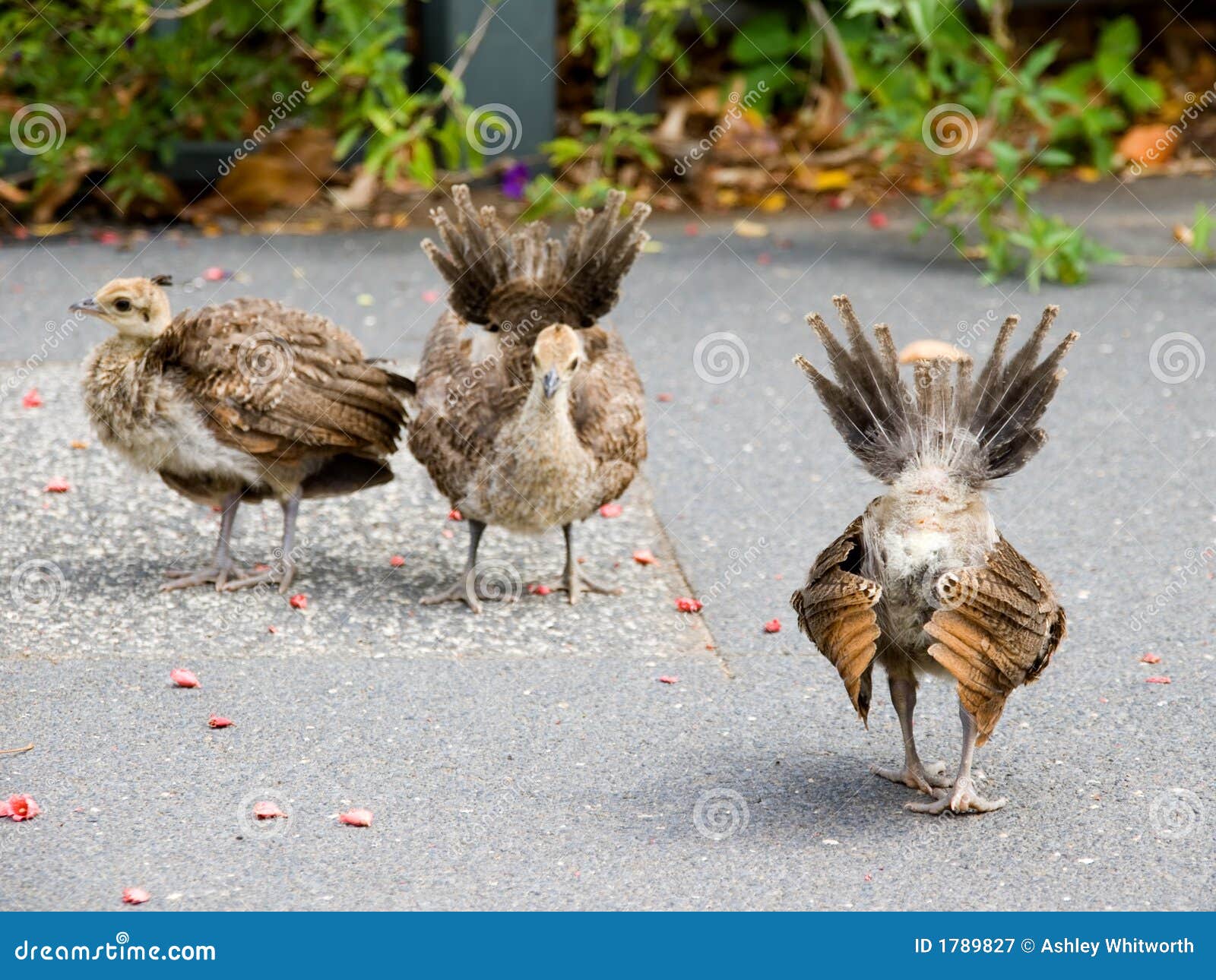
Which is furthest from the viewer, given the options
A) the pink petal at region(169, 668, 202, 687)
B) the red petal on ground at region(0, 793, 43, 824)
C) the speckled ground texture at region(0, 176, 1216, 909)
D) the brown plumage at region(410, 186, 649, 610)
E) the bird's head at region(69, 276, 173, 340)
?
the bird's head at region(69, 276, 173, 340)

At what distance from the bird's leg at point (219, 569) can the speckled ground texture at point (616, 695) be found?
6 cm

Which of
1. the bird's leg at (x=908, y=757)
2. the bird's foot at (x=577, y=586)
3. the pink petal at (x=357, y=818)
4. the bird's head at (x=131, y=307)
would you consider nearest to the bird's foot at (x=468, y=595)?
the bird's foot at (x=577, y=586)

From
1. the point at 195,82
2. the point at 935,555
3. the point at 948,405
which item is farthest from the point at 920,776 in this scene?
the point at 195,82

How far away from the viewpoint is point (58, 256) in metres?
9.43

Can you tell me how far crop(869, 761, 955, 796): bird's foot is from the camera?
4.41 metres

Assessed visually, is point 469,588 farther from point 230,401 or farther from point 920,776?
point 920,776

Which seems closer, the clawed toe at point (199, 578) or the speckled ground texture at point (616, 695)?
the speckled ground texture at point (616, 695)

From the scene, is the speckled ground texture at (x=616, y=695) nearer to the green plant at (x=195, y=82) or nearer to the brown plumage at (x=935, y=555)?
the brown plumage at (x=935, y=555)

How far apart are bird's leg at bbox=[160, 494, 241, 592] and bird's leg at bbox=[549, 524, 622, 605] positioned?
118 centimetres

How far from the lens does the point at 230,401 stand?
547cm

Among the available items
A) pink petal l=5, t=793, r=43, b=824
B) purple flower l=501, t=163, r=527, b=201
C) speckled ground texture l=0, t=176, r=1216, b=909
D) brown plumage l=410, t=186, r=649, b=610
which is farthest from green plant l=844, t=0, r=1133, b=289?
pink petal l=5, t=793, r=43, b=824

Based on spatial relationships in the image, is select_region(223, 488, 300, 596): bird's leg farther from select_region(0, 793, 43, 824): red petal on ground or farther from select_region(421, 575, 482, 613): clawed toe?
select_region(0, 793, 43, 824): red petal on ground

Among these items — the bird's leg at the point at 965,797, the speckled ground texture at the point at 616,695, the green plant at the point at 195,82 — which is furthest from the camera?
the green plant at the point at 195,82

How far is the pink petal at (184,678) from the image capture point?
4.94 meters
